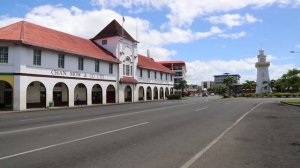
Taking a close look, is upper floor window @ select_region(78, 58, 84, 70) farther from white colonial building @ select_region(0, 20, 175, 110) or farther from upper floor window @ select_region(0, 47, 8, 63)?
upper floor window @ select_region(0, 47, 8, 63)

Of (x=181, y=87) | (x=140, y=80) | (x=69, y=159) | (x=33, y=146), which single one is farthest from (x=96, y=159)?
(x=181, y=87)

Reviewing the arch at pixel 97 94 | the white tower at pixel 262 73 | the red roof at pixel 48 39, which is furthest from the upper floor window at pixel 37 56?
the white tower at pixel 262 73

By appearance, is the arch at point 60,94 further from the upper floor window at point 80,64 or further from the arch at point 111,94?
the arch at point 111,94

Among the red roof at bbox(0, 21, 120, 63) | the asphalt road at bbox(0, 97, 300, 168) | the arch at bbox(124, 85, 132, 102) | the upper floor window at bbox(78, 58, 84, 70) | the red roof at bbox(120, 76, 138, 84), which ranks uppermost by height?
the red roof at bbox(0, 21, 120, 63)

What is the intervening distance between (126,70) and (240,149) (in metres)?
44.5

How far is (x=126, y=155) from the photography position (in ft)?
26.2

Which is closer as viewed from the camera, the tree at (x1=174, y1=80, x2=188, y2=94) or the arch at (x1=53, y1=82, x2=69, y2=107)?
the arch at (x1=53, y1=82, x2=69, y2=107)

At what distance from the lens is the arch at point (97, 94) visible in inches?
1827

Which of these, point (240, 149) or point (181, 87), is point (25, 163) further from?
point (181, 87)

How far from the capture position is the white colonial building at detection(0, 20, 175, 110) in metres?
31.2

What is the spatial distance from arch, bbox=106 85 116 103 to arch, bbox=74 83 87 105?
19.4ft

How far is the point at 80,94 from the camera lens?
4331 centimetres

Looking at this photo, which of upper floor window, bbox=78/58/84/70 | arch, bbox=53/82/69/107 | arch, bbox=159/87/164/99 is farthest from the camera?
arch, bbox=159/87/164/99

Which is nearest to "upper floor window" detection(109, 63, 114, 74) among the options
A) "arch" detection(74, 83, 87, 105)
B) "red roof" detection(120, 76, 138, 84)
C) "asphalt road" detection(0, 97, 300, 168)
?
"red roof" detection(120, 76, 138, 84)
